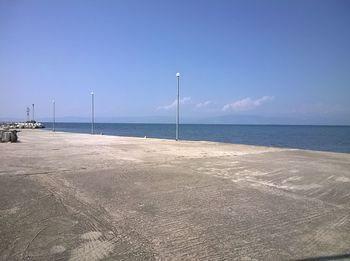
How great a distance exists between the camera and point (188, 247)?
15.1 ft

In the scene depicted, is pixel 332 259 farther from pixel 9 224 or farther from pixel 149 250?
pixel 9 224

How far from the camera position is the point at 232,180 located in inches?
371

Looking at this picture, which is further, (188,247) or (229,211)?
(229,211)

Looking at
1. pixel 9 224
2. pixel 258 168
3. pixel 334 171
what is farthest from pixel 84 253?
pixel 334 171

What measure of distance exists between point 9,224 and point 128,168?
245 inches

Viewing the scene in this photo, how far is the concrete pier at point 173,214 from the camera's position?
4.52 m

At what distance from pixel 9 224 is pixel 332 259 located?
16.4 feet

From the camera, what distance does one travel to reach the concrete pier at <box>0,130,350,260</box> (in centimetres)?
452

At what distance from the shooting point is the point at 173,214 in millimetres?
6129

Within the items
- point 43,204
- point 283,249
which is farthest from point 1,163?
point 283,249

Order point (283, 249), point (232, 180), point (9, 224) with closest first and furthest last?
point (283, 249)
point (9, 224)
point (232, 180)

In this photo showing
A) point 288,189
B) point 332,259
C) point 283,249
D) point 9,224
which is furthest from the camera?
point 288,189

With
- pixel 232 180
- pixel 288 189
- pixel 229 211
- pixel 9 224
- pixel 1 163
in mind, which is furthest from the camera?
pixel 1 163

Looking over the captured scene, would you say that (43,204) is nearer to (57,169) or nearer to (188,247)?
(188,247)
